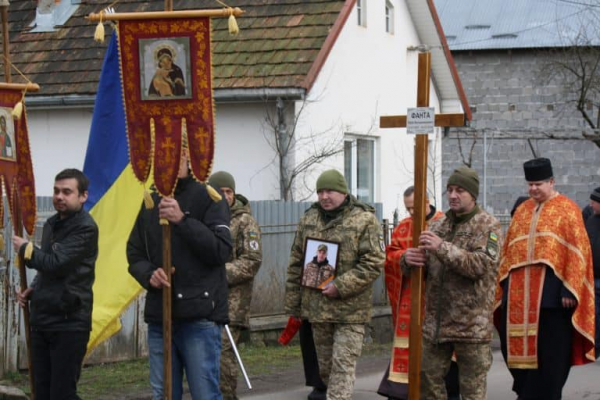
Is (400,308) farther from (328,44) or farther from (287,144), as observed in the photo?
(328,44)

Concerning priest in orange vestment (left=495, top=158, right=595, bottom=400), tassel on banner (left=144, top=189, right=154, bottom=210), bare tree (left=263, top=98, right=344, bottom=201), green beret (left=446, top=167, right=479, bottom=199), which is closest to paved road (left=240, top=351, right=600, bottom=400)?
priest in orange vestment (left=495, top=158, right=595, bottom=400)

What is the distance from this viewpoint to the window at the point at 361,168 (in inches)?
712

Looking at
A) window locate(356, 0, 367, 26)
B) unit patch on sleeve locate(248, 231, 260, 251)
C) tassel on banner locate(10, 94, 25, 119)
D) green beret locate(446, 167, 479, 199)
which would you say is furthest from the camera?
window locate(356, 0, 367, 26)

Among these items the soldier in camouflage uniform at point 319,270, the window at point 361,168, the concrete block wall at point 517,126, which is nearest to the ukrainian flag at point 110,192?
the soldier in camouflage uniform at point 319,270

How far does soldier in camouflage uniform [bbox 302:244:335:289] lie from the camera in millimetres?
8570

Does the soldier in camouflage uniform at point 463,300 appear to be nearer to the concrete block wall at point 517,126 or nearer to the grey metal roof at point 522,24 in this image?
the concrete block wall at point 517,126

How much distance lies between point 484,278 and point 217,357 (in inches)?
80.1

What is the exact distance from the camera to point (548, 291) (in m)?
8.56

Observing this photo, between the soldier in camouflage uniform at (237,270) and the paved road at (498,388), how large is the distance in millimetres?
947

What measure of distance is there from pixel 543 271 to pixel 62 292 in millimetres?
3624

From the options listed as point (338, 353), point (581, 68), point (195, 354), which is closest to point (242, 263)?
point (338, 353)

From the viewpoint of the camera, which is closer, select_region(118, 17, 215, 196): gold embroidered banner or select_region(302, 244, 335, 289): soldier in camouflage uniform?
select_region(118, 17, 215, 196): gold embroidered banner

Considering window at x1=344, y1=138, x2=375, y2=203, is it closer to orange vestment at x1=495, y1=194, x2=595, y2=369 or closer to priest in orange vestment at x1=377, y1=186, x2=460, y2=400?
priest in orange vestment at x1=377, y1=186, x2=460, y2=400

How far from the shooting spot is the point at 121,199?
29.2 feet
